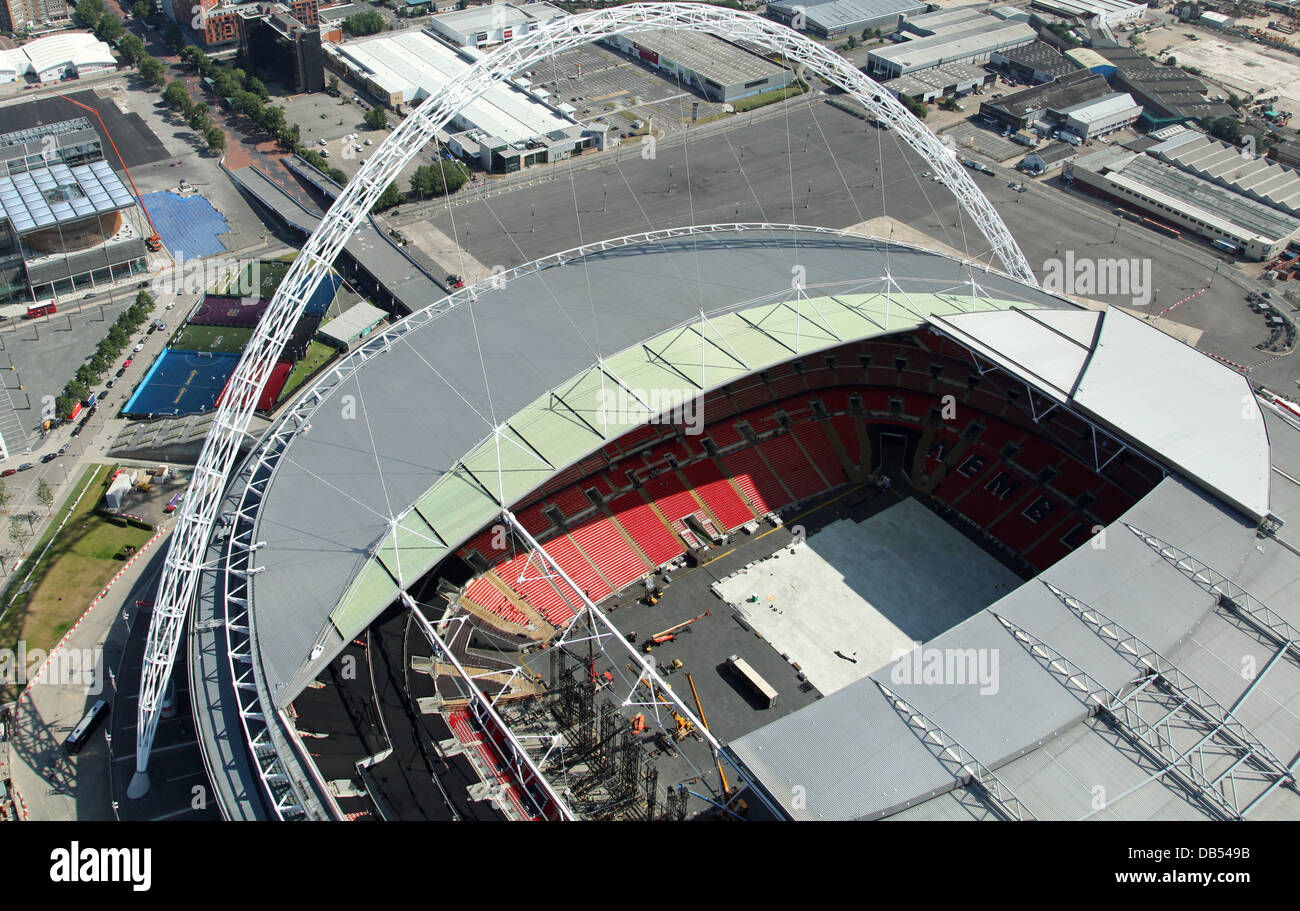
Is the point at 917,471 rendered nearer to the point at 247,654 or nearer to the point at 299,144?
the point at 247,654

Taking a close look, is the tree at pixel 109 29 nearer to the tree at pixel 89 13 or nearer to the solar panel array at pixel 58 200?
the tree at pixel 89 13

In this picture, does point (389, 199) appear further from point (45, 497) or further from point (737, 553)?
point (737, 553)

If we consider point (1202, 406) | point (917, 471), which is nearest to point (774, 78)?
point (917, 471)

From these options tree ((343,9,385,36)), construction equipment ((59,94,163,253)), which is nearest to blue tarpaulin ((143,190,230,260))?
construction equipment ((59,94,163,253))

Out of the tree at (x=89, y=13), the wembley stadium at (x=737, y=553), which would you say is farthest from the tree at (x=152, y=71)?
the wembley stadium at (x=737, y=553)

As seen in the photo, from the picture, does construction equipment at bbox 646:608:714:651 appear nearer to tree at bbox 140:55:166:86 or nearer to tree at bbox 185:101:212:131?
tree at bbox 185:101:212:131

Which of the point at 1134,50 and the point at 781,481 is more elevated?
the point at 1134,50
